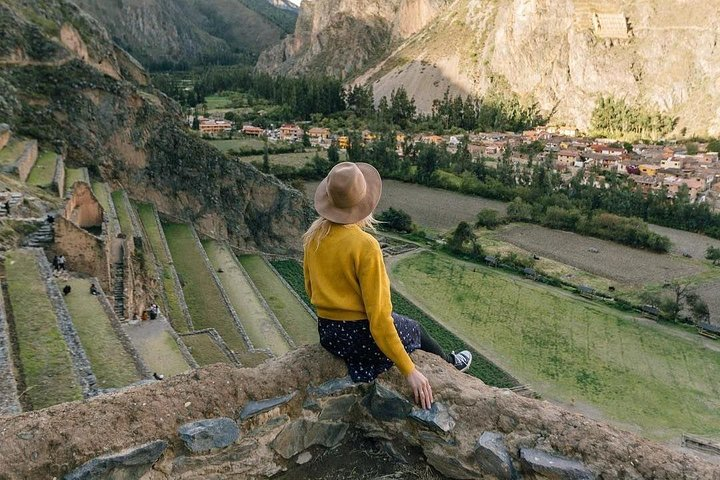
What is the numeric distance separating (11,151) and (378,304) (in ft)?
74.8

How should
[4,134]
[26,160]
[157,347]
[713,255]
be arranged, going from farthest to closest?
[713,255], [4,134], [26,160], [157,347]

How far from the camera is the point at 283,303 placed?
25172 mm

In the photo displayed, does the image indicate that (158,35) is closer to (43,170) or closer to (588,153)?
(588,153)

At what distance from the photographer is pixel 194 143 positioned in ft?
106

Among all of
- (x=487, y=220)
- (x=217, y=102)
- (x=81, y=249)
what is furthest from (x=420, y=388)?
(x=217, y=102)

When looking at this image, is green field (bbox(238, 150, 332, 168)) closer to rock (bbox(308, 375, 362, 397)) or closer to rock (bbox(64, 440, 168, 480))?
rock (bbox(308, 375, 362, 397))

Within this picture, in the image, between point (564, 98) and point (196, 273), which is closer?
point (196, 273)

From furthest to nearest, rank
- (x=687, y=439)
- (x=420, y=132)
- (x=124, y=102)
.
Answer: (x=420, y=132) < (x=124, y=102) < (x=687, y=439)

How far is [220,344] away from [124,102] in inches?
735

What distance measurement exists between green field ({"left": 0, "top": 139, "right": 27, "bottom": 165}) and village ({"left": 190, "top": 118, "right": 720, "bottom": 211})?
4642cm

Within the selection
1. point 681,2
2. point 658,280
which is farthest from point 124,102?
point 681,2

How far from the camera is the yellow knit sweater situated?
438 centimetres

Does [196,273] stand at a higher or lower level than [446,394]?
lower

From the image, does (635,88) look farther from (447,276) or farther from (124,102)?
(124,102)
